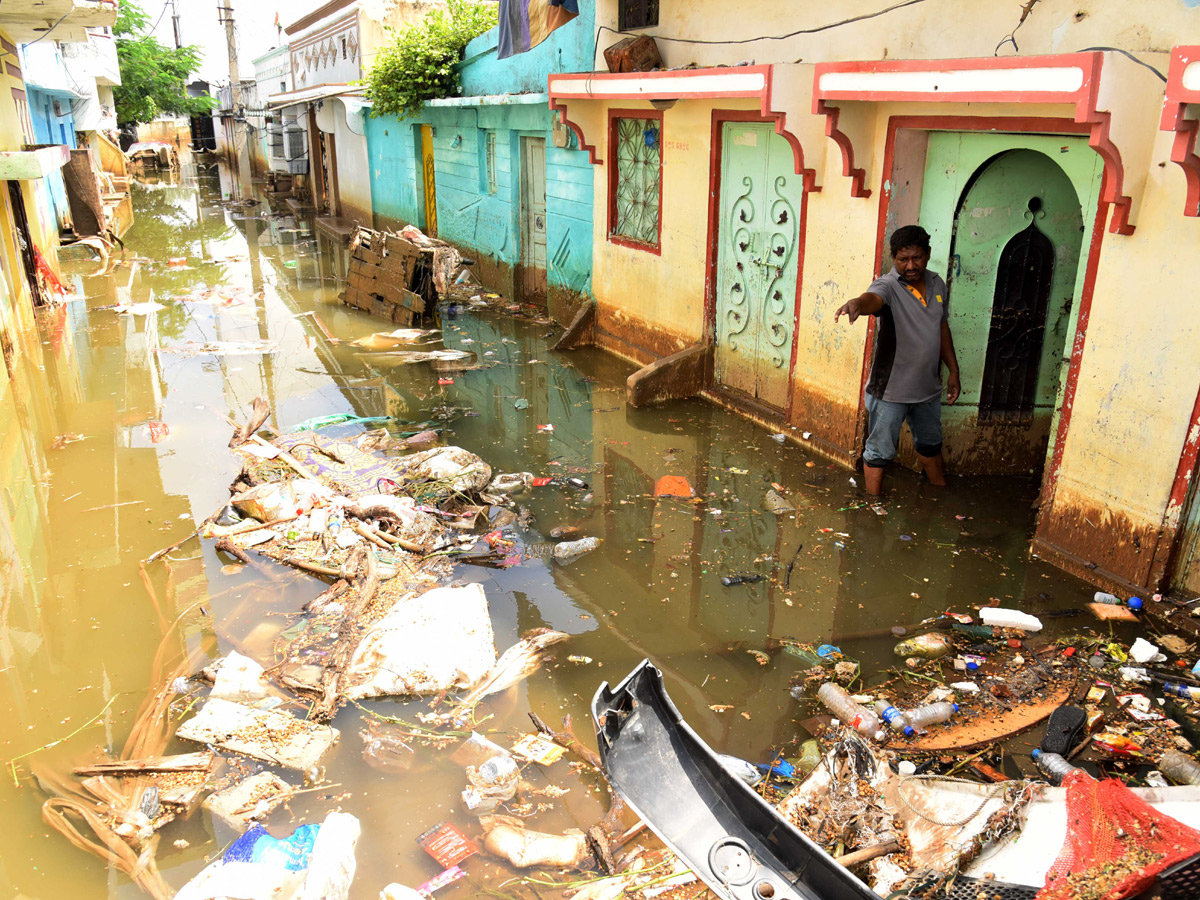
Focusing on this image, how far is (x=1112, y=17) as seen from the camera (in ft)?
14.4

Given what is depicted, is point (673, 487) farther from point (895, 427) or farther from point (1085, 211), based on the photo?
point (1085, 211)

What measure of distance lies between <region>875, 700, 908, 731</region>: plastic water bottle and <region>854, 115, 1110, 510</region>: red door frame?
2.07 meters

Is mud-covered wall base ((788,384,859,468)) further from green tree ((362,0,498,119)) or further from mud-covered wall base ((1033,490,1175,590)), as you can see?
green tree ((362,0,498,119))

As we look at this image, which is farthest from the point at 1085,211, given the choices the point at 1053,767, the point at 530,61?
the point at 530,61

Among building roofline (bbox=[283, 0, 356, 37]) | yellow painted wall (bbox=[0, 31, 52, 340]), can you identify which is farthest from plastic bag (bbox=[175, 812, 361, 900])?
building roofline (bbox=[283, 0, 356, 37])

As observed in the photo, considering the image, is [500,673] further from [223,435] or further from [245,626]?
[223,435]

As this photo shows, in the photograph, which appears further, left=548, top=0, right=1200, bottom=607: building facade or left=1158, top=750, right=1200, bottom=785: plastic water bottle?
left=548, top=0, right=1200, bottom=607: building facade

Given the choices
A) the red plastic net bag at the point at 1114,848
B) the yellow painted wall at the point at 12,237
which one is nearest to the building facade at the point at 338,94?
the yellow painted wall at the point at 12,237

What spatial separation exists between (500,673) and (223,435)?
4.57 m

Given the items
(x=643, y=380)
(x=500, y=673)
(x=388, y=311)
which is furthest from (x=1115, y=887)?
(x=388, y=311)

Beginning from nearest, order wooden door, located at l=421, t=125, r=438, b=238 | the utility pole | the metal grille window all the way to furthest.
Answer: the metal grille window < wooden door, located at l=421, t=125, r=438, b=238 < the utility pole

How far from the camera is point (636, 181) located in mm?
9422

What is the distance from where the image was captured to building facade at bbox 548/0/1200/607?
14.0 ft

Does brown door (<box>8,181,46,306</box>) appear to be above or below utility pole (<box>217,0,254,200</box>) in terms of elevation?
below
